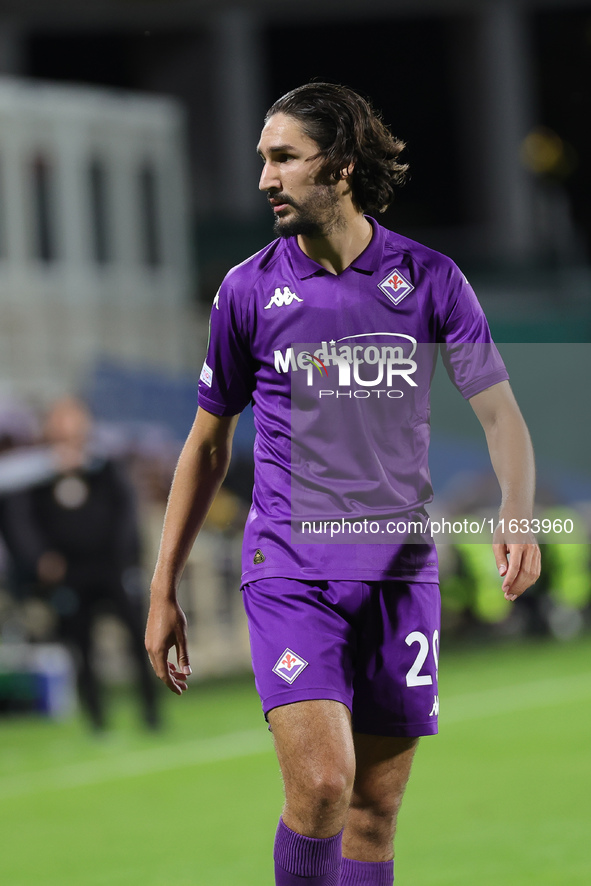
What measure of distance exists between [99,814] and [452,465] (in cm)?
769

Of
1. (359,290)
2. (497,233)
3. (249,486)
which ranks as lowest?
(497,233)

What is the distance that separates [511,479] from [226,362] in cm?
69

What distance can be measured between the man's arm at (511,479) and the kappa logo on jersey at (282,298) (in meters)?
0.46

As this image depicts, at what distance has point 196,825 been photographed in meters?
6.42

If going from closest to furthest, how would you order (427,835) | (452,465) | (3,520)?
(427,835), (3,520), (452,465)

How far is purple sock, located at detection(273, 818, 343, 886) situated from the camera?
299cm

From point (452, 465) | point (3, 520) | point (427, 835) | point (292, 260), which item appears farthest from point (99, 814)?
point (452, 465)

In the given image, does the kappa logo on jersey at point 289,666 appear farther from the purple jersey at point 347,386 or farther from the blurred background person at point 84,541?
the blurred background person at point 84,541

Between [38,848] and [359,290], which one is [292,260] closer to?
[359,290]

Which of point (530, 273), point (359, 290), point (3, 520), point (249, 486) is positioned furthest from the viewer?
point (530, 273)

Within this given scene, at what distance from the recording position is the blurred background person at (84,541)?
9.02 meters

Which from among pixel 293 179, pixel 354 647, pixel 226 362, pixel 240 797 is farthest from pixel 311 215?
pixel 240 797

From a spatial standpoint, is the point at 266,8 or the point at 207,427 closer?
the point at 207,427

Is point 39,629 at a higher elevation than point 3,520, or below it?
below
